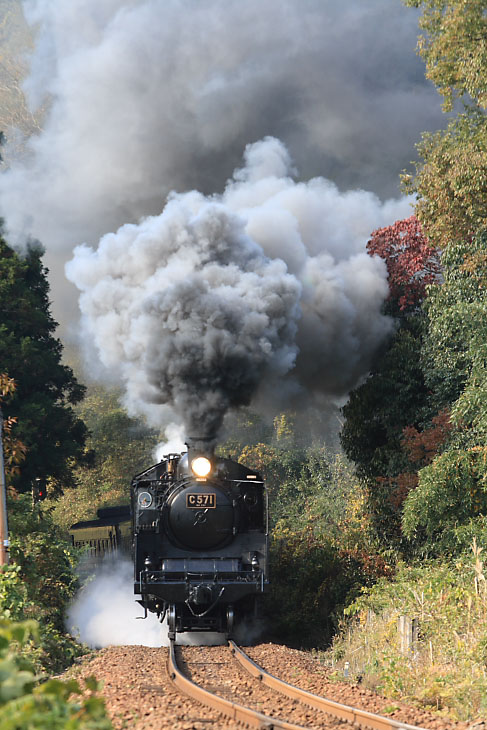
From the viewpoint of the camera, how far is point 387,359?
1775 centimetres

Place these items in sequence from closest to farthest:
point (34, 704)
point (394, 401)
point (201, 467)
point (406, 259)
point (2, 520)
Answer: point (34, 704)
point (2, 520)
point (201, 467)
point (394, 401)
point (406, 259)

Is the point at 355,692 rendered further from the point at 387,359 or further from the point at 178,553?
the point at 387,359

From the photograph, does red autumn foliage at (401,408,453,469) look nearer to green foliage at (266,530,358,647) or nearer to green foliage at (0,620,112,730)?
green foliage at (266,530,358,647)

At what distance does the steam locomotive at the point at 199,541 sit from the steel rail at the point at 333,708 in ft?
8.68

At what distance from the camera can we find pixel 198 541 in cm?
1204

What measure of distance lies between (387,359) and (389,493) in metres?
3.29

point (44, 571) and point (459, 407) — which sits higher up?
point (459, 407)

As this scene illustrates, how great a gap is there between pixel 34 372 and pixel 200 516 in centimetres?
1252

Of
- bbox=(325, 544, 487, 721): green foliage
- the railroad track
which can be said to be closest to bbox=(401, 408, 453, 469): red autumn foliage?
bbox=(325, 544, 487, 721): green foliage

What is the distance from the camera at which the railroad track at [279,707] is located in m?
6.28

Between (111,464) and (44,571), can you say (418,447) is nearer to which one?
(44,571)

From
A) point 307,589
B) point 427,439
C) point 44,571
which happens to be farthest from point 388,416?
point 44,571

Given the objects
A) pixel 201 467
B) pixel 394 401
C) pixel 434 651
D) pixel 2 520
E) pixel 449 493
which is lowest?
pixel 434 651

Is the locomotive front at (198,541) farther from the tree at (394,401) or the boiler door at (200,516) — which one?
the tree at (394,401)
